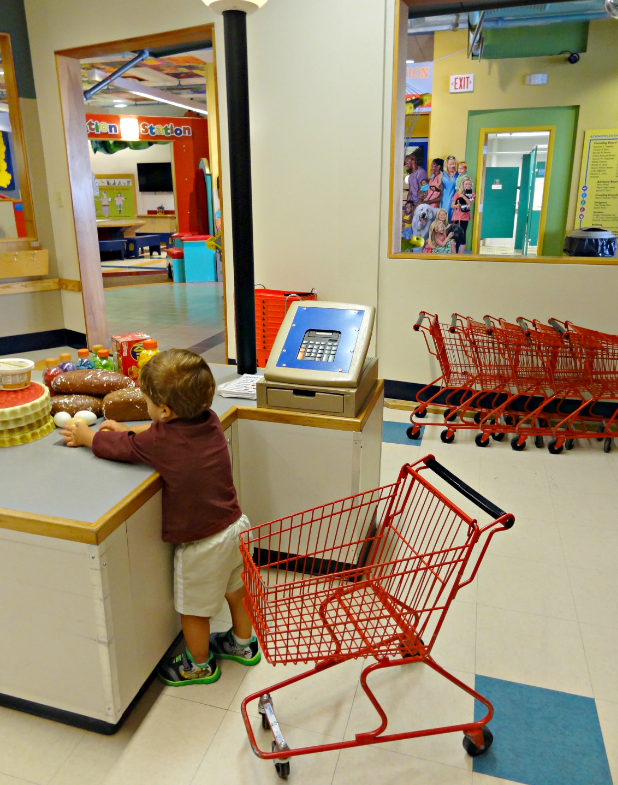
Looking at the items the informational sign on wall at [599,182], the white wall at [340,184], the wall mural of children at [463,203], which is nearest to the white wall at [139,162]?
the wall mural of children at [463,203]

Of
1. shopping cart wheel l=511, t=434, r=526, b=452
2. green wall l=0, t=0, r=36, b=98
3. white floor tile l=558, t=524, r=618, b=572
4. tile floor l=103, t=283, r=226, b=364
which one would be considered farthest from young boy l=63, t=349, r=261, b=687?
green wall l=0, t=0, r=36, b=98

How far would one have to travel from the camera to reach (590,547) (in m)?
3.12

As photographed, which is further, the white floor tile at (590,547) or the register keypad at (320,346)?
the white floor tile at (590,547)

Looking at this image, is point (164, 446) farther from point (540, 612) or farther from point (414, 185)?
point (414, 185)

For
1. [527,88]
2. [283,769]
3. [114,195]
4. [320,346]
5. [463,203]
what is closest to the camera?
[283,769]

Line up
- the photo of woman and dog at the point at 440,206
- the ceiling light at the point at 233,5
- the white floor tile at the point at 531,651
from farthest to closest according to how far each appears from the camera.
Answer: the photo of woman and dog at the point at 440,206 → the ceiling light at the point at 233,5 → the white floor tile at the point at 531,651

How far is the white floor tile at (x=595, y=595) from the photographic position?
2.59 m

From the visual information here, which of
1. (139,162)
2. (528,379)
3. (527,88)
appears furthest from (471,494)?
(139,162)

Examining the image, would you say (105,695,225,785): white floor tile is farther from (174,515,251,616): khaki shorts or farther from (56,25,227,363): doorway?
(56,25,227,363): doorway

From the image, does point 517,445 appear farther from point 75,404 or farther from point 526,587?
point 75,404

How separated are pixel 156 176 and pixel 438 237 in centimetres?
1482

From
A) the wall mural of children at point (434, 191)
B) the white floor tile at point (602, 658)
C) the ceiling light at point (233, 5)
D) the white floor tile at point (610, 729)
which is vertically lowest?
the white floor tile at point (610, 729)

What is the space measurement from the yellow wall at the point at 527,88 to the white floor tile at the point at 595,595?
732 cm

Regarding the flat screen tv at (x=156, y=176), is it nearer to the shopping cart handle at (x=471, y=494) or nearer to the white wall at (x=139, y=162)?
the white wall at (x=139, y=162)
